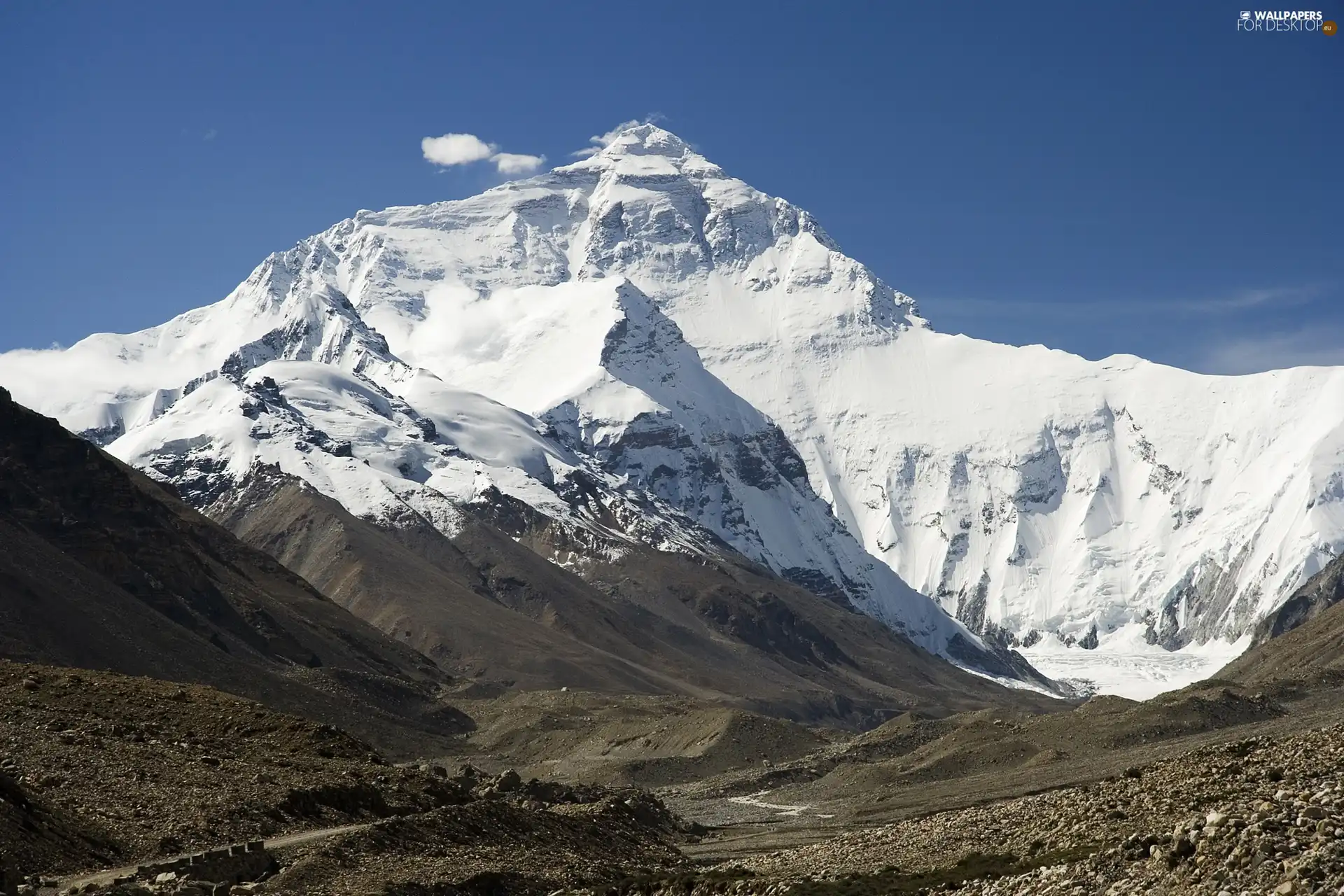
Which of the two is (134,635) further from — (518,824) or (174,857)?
(174,857)

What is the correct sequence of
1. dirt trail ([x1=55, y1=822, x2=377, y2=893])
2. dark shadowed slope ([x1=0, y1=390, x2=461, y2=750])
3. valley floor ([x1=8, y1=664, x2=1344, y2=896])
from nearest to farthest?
valley floor ([x1=8, y1=664, x2=1344, y2=896])
dirt trail ([x1=55, y1=822, x2=377, y2=893])
dark shadowed slope ([x1=0, y1=390, x2=461, y2=750])

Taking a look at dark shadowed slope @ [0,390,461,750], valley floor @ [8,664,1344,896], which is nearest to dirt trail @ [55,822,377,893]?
valley floor @ [8,664,1344,896]

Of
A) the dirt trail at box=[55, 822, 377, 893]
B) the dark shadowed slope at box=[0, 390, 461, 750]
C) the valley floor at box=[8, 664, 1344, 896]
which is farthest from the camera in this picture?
the dark shadowed slope at box=[0, 390, 461, 750]

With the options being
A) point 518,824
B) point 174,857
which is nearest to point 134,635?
point 518,824

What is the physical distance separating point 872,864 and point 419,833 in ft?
55.6

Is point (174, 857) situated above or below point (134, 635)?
below

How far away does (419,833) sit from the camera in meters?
65.8

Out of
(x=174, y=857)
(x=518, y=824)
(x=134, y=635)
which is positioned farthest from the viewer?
(x=134, y=635)

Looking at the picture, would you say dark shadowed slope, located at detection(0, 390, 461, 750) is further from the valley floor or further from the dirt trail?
the dirt trail

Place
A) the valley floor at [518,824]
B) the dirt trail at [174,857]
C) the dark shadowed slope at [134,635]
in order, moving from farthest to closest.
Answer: the dark shadowed slope at [134,635] < the dirt trail at [174,857] < the valley floor at [518,824]

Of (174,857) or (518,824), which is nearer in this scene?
(174,857)

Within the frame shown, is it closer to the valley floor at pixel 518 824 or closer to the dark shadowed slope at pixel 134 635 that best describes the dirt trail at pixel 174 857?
the valley floor at pixel 518 824

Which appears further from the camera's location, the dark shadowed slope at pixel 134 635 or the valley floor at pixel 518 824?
the dark shadowed slope at pixel 134 635

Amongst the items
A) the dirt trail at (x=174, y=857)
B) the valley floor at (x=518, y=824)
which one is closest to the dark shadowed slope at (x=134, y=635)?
the valley floor at (x=518, y=824)
